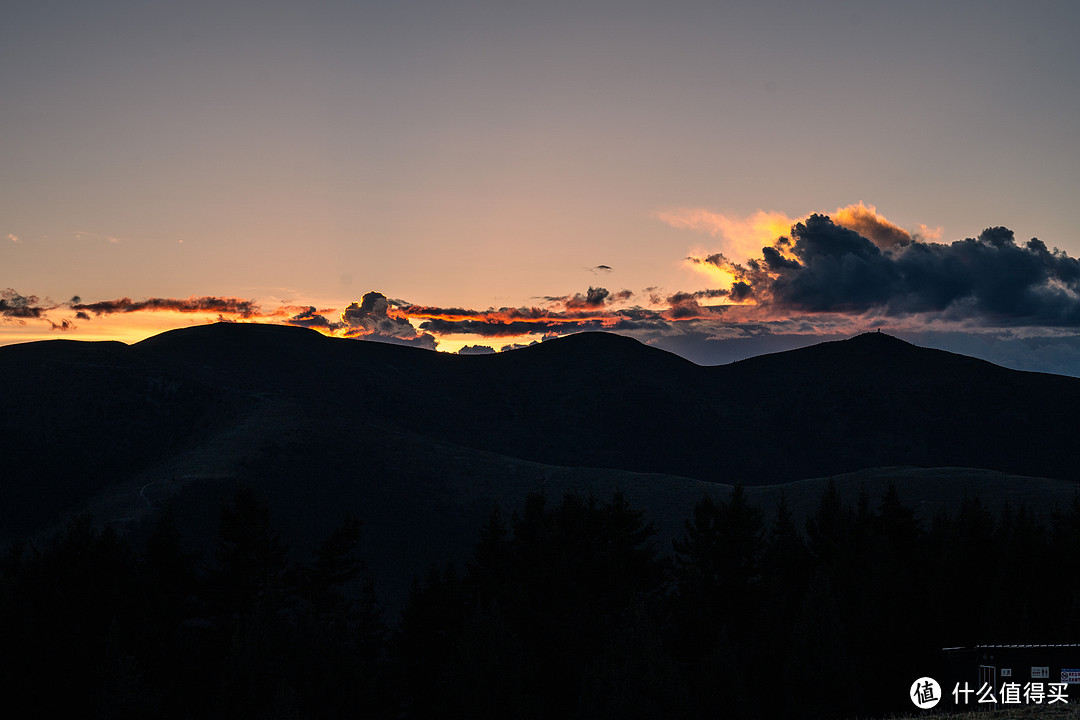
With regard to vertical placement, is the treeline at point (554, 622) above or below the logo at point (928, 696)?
below

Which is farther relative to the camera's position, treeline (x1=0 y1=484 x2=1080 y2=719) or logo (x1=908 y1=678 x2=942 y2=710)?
treeline (x1=0 y1=484 x2=1080 y2=719)

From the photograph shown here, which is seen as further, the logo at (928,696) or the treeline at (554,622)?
the treeline at (554,622)

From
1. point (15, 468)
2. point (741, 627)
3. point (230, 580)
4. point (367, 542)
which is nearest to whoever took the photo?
point (230, 580)

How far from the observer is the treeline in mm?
32125

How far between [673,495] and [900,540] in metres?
59.7

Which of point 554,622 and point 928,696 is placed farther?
point 554,622

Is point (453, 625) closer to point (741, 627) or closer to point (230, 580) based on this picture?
point (230, 580)

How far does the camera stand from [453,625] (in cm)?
4816

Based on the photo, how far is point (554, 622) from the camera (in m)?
47.3

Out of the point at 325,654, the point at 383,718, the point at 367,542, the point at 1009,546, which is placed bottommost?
the point at 367,542

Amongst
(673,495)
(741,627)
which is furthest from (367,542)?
(741,627)

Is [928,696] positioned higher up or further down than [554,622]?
higher up

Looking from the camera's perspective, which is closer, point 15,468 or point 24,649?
point 24,649

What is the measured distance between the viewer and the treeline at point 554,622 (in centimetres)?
3212
